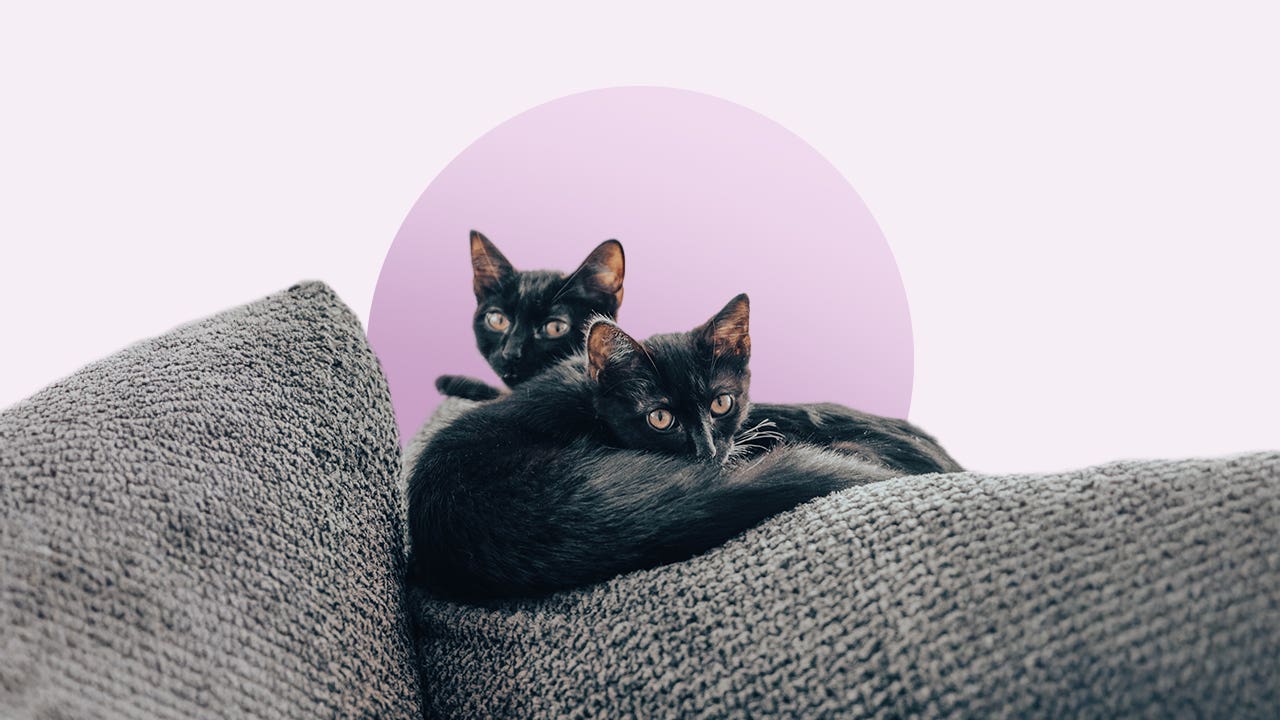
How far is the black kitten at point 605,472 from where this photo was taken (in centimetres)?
72

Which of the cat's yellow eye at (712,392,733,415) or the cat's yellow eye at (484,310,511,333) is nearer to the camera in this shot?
the cat's yellow eye at (712,392,733,415)

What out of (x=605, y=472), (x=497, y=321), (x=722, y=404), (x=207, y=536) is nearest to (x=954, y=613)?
(x=605, y=472)

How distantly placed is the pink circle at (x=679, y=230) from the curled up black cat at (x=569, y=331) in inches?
1.1

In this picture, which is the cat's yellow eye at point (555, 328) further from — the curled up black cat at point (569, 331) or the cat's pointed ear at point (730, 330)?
the cat's pointed ear at point (730, 330)

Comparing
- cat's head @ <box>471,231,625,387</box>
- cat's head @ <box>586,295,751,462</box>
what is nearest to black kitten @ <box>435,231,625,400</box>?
cat's head @ <box>471,231,625,387</box>

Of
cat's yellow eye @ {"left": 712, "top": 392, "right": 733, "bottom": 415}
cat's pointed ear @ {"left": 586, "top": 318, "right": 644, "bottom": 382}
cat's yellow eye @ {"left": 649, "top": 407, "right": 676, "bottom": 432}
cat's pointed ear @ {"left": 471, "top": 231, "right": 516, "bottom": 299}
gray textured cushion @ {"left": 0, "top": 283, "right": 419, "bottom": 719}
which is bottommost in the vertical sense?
gray textured cushion @ {"left": 0, "top": 283, "right": 419, "bottom": 719}

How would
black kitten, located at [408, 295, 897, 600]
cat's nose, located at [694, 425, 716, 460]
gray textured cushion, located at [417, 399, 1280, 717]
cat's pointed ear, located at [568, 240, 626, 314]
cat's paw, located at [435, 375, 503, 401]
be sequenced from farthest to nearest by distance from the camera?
cat's paw, located at [435, 375, 503, 401] < cat's pointed ear, located at [568, 240, 626, 314] < cat's nose, located at [694, 425, 716, 460] < black kitten, located at [408, 295, 897, 600] < gray textured cushion, located at [417, 399, 1280, 717]

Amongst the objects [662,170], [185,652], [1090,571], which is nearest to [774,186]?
[662,170]

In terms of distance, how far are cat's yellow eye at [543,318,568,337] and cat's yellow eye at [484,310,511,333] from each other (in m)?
0.05

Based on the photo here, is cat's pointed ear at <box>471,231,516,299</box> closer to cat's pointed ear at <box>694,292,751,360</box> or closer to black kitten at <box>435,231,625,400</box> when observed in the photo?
black kitten at <box>435,231,625,400</box>

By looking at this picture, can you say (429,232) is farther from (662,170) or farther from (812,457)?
(812,457)

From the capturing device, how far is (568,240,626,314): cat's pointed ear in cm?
99

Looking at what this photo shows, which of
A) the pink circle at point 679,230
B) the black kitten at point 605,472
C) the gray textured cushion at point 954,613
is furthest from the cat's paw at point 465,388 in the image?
the gray textured cushion at point 954,613

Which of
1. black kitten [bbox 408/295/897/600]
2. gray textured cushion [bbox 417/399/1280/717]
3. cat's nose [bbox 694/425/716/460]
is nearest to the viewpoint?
gray textured cushion [bbox 417/399/1280/717]
